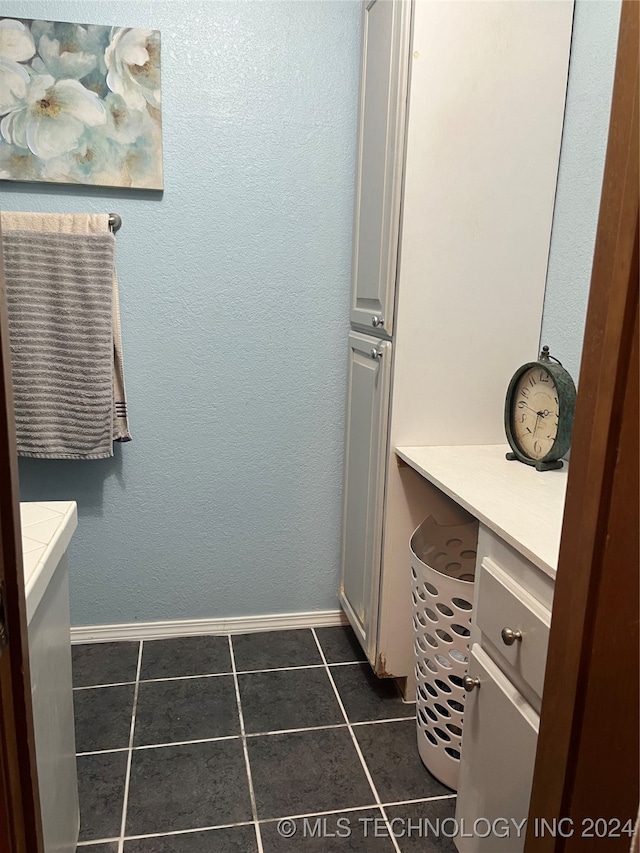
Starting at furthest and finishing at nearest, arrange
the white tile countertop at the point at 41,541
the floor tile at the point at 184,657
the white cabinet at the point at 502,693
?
the floor tile at the point at 184,657 → the white cabinet at the point at 502,693 → the white tile countertop at the point at 41,541

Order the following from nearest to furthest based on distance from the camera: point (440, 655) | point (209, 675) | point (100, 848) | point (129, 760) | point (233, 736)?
point (100, 848), point (440, 655), point (129, 760), point (233, 736), point (209, 675)

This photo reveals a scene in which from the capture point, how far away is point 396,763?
172cm

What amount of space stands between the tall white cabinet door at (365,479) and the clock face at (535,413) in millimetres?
347

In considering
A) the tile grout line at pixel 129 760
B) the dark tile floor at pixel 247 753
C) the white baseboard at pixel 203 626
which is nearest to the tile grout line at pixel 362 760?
the dark tile floor at pixel 247 753

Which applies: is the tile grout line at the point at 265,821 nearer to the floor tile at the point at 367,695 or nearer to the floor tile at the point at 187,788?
the floor tile at the point at 187,788

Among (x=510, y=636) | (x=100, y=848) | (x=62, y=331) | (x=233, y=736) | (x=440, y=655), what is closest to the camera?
(x=510, y=636)

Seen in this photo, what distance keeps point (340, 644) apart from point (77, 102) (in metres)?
1.88

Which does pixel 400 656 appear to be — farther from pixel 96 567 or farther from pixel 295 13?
pixel 295 13

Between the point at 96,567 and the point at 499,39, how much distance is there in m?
1.95

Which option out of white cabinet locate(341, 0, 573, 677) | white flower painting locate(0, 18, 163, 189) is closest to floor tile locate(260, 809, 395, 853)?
white cabinet locate(341, 0, 573, 677)

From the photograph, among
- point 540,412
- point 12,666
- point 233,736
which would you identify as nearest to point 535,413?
point 540,412

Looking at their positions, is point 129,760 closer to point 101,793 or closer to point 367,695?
point 101,793

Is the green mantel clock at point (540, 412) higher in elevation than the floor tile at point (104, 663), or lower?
higher

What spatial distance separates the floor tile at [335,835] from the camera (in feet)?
4.82
